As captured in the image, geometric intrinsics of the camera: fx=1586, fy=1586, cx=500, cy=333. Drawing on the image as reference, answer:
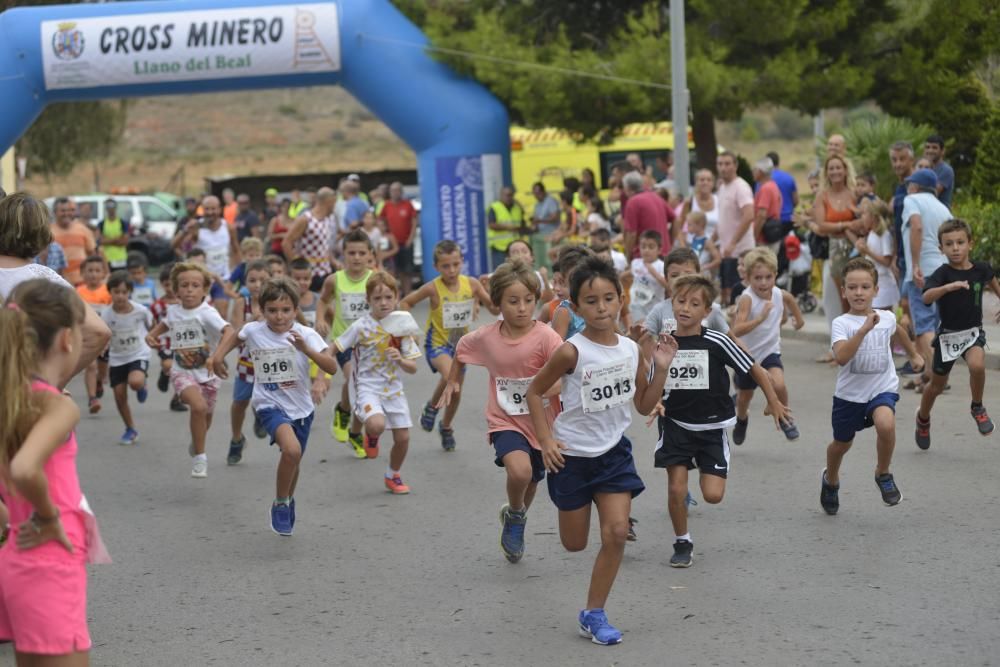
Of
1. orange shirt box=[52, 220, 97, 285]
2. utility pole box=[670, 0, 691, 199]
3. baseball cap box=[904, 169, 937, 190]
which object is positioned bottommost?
orange shirt box=[52, 220, 97, 285]

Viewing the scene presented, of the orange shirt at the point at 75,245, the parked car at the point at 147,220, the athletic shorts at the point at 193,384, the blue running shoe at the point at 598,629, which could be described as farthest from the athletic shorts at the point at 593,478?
the parked car at the point at 147,220

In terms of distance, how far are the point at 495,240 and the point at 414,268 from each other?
4236 millimetres

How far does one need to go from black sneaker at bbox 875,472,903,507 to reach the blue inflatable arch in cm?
1563

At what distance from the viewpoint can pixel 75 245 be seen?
16922 millimetres

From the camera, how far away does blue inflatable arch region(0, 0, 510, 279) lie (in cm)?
2214

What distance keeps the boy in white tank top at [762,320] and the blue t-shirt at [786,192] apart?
791cm

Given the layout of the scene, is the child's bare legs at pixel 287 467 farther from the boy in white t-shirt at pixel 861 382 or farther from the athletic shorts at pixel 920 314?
the athletic shorts at pixel 920 314

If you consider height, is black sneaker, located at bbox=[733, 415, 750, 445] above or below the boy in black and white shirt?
below

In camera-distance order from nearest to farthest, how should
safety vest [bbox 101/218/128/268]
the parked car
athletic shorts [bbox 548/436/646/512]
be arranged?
athletic shorts [bbox 548/436/646/512] → safety vest [bbox 101/218/128/268] → the parked car

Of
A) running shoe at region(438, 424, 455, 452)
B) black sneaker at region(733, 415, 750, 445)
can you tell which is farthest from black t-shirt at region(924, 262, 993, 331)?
running shoe at region(438, 424, 455, 452)

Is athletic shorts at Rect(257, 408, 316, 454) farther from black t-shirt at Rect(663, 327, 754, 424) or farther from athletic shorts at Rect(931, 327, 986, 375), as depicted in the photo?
athletic shorts at Rect(931, 327, 986, 375)

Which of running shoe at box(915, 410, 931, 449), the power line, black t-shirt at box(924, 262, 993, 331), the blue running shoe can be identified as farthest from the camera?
the power line

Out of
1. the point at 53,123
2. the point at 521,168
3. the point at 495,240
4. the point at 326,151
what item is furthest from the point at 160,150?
the point at 495,240

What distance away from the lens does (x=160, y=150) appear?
8438 centimetres
